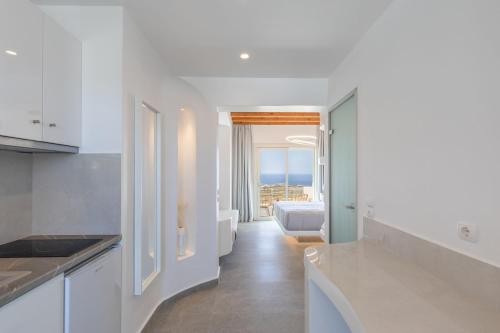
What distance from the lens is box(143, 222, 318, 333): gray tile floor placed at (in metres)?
2.40

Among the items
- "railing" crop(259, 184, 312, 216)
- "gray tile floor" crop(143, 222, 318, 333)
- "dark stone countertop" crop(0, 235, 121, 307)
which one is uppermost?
"dark stone countertop" crop(0, 235, 121, 307)

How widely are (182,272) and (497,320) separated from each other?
273 cm

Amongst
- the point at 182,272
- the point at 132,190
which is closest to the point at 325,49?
the point at 132,190

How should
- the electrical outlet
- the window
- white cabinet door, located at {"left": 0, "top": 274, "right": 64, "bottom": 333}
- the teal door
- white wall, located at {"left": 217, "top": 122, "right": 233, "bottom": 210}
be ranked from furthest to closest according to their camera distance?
the window, white wall, located at {"left": 217, "top": 122, "right": 233, "bottom": 210}, the teal door, the electrical outlet, white cabinet door, located at {"left": 0, "top": 274, "right": 64, "bottom": 333}

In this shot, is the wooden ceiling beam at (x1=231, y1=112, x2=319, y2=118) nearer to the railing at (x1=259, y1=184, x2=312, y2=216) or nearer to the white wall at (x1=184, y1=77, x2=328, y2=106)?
the white wall at (x1=184, y1=77, x2=328, y2=106)

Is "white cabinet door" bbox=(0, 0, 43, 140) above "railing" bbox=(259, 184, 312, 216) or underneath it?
above

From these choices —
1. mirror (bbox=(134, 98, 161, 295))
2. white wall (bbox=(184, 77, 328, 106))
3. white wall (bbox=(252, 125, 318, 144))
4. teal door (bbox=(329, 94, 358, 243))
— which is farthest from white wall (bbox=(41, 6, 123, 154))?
white wall (bbox=(252, 125, 318, 144))

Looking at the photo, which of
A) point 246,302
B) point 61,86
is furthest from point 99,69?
point 246,302

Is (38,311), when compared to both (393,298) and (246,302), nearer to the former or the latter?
(393,298)

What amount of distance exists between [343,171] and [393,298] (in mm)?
1857

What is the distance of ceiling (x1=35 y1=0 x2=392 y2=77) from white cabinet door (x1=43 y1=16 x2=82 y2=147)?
1.13 feet

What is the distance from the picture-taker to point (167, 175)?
289 centimetres

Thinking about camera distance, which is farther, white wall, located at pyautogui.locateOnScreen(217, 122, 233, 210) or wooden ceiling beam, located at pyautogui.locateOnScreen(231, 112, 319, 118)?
white wall, located at pyautogui.locateOnScreen(217, 122, 233, 210)

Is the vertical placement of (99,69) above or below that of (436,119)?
above
